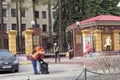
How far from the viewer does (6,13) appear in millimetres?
A: 81188

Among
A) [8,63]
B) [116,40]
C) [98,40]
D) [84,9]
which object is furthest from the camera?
[84,9]

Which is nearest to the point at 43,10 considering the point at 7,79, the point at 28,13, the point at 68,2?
the point at 28,13

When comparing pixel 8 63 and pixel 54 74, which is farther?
pixel 8 63

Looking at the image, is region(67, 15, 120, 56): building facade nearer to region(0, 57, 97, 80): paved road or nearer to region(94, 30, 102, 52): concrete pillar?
region(94, 30, 102, 52): concrete pillar

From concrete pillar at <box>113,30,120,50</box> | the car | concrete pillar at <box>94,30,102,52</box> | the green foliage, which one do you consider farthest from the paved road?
the green foliage

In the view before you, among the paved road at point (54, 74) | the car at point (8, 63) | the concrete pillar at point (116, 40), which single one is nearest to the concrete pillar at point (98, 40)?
the concrete pillar at point (116, 40)

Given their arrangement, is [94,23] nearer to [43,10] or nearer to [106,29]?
[106,29]

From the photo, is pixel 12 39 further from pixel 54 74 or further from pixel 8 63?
pixel 54 74

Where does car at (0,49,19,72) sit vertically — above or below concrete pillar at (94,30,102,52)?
below

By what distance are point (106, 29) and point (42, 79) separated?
71.6 feet

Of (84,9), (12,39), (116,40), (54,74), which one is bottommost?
(54,74)

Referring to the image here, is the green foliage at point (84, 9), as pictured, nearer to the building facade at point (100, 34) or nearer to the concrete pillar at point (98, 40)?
the building facade at point (100, 34)

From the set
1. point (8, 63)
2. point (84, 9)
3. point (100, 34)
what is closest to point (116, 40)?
point (100, 34)

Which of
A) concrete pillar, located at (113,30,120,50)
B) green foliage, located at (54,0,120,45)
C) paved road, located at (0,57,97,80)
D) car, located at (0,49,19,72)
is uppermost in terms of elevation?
green foliage, located at (54,0,120,45)
